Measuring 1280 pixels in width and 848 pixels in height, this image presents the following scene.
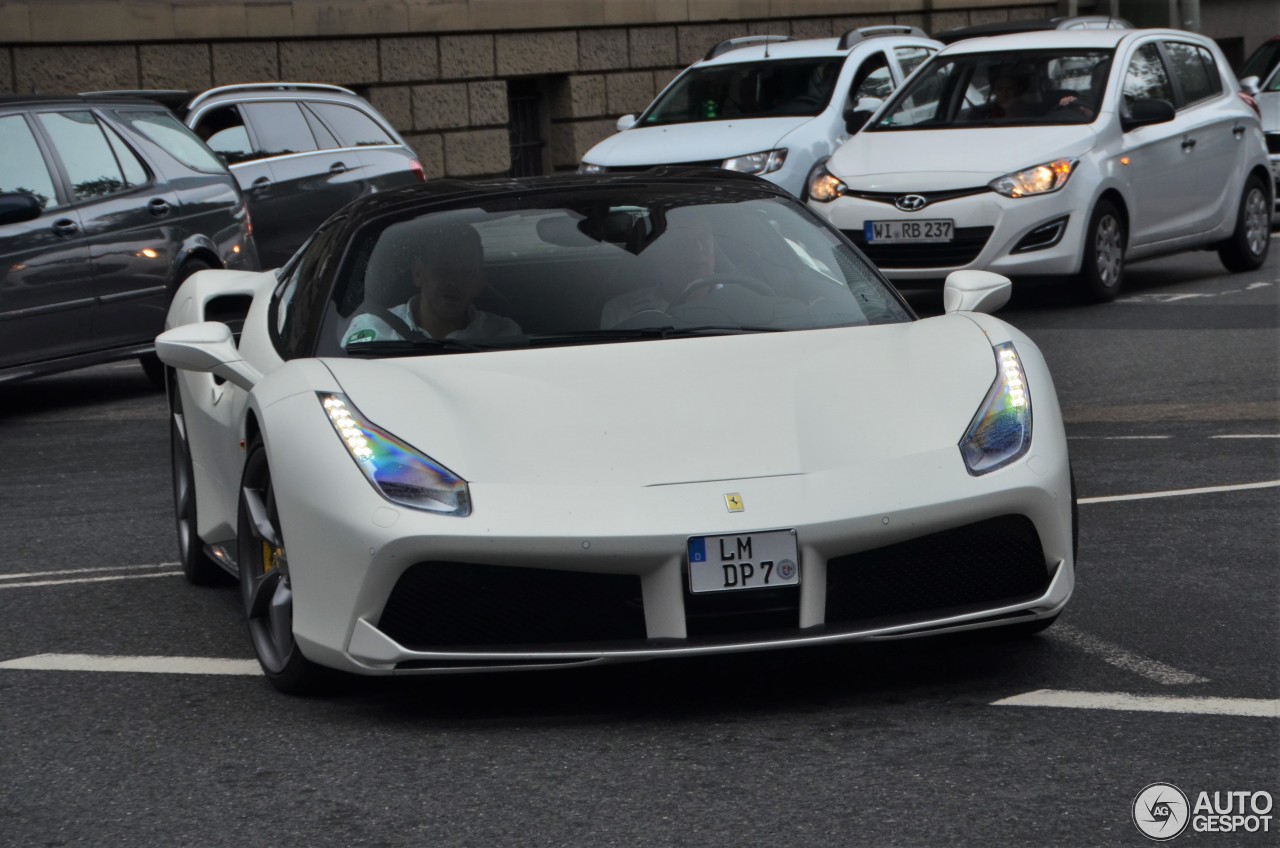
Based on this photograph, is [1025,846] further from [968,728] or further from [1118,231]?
[1118,231]

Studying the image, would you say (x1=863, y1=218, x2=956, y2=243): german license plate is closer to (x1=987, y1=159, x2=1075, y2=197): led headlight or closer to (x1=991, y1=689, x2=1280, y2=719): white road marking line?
(x1=987, y1=159, x2=1075, y2=197): led headlight

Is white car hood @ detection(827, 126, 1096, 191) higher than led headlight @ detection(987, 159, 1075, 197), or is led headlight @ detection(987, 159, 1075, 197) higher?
white car hood @ detection(827, 126, 1096, 191)

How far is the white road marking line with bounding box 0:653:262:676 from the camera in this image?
5199 millimetres

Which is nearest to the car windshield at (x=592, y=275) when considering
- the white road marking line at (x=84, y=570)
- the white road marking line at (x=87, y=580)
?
the white road marking line at (x=87, y=580)

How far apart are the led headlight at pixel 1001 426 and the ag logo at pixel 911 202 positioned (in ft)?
26.6

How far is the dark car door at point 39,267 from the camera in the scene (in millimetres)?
10273

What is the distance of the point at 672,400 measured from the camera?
480 cm

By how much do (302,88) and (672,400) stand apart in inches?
412

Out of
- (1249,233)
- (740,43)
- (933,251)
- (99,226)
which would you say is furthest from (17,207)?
(740,43)

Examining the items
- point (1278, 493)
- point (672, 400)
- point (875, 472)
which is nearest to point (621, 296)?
point (672, 400)

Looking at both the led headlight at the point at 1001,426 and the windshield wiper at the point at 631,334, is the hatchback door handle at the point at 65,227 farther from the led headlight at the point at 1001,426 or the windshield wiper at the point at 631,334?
the led headlight at the point at 1001,426

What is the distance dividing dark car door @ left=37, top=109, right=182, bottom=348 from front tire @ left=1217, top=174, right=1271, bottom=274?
7771 millimetres

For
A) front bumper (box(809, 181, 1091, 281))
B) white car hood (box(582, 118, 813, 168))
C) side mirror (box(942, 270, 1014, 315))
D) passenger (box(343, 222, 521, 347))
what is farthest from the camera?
white car hood (box(582, 118, 813, 168))

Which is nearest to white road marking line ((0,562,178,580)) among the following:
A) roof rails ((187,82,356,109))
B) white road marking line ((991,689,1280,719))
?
white road marking line ((991,689,1280,719))
